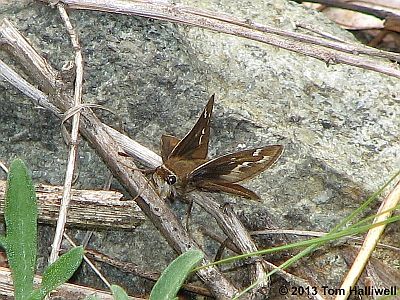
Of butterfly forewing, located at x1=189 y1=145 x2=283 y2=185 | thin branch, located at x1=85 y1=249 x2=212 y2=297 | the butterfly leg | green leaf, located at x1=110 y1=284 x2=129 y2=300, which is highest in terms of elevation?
butterfly forewing, located at x1=189 y1=145 x2=283 y2=185

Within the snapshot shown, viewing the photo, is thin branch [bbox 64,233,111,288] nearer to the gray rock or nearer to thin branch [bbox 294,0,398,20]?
the gray rock

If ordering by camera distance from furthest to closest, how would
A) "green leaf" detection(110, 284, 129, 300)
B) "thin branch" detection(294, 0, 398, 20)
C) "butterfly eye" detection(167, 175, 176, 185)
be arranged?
"thin branch" detection(294, 0, 398, 20)
"butterfly eye" detection(167, 175, 176, 185)
"green leaf" detection(110, 284, 129, 300)

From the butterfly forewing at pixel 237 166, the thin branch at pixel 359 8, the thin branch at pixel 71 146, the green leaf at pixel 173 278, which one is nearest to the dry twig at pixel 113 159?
the thin branch at pixel 71 146

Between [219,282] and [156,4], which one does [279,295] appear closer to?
[219,282]

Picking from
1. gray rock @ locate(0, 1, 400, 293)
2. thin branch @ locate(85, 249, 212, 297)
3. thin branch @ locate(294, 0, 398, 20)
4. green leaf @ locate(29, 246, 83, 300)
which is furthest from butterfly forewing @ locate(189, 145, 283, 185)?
thin branch @ locate(294, 0, 398, 20)

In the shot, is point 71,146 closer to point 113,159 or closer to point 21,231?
point 113,159

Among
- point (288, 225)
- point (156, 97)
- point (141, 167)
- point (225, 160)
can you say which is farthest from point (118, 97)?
point (288, 225)
